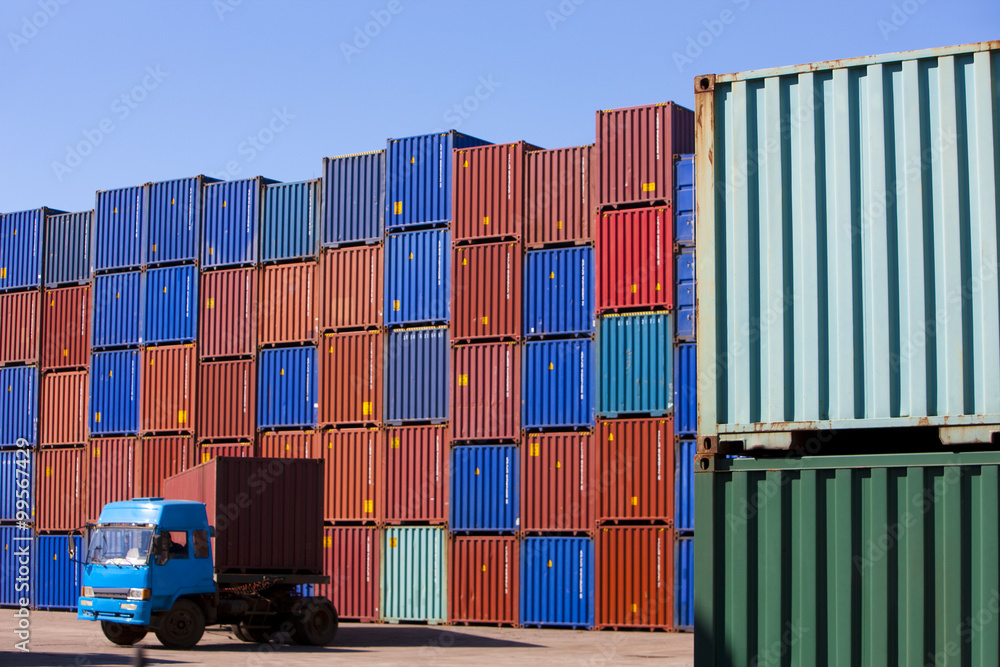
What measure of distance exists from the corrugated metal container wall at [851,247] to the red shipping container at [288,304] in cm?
2387

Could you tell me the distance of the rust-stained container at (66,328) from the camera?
37188mm

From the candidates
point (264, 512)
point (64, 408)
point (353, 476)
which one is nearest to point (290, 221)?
point (353, 476)

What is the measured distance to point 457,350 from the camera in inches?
1206

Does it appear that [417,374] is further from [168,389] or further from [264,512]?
[264,512]

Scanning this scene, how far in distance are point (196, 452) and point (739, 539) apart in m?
26.9

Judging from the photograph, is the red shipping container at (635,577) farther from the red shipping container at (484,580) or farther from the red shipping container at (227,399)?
the red shipping container at (227,399)

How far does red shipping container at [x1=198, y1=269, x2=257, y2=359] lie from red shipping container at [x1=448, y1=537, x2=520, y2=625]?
848cm

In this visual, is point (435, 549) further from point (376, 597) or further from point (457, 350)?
point (457, 350)

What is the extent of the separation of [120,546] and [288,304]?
42.3 feet

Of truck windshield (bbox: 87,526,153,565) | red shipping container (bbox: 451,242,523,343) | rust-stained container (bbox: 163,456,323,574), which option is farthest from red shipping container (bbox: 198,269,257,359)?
truck windshield (bbox: 87,526,153,565)

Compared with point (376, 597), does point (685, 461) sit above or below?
above

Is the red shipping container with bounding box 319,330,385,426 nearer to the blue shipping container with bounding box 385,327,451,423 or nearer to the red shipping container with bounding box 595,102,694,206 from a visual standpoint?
the blue shipping container with bounding box 385,327,451,423

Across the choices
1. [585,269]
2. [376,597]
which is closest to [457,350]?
[585,269]

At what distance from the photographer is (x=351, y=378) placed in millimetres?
32250
